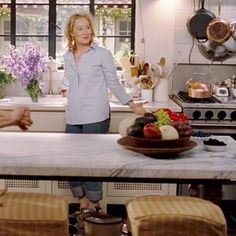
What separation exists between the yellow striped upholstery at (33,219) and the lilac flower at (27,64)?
2480 millimetres

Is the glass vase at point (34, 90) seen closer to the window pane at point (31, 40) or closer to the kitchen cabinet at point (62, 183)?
the kitchen cabinet at point (62, 183)

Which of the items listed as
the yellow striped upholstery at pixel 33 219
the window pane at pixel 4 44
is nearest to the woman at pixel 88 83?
the window pane at pixel 4 44

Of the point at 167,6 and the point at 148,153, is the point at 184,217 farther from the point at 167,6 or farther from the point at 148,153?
the point at 167,6

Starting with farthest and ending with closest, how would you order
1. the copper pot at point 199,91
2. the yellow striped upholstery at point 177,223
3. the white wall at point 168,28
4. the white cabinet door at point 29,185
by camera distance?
the white wall at point 168,28
the copper pot at point 199,91
the white cabinet door at point 29,185
the yellow striped upholstery at point 177,223

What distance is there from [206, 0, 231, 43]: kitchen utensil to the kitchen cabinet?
2.73 ft

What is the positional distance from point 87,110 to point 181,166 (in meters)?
1.63

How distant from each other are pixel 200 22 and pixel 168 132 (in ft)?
8.24

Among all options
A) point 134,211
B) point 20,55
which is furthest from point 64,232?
point 20,55

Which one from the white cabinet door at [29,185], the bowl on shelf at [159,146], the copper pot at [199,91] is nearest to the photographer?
the bowl on shelf at [159,146]

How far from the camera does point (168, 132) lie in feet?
8.27

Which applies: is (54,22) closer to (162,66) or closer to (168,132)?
(162,66)

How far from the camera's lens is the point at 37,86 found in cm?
458

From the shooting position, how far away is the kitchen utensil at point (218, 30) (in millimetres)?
4762

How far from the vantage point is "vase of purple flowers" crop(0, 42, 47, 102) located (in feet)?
15.0
